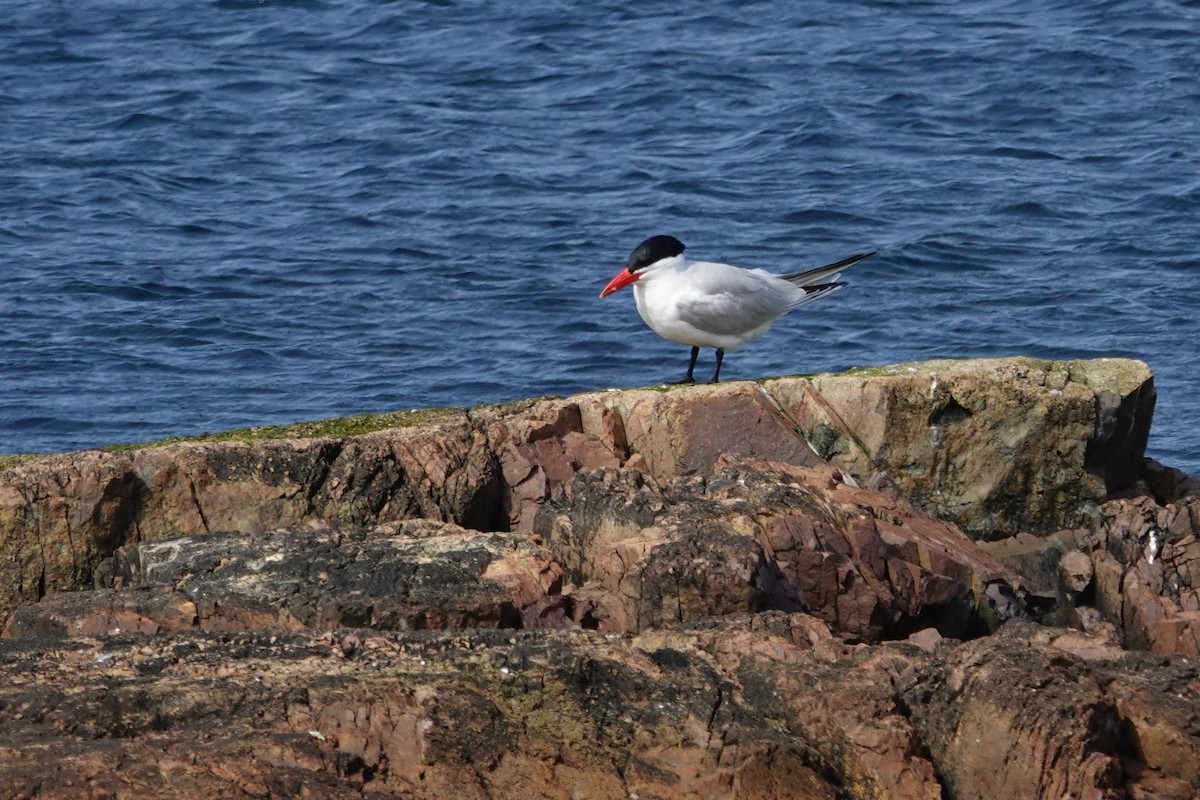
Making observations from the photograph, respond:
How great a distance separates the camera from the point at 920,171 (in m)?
19.4

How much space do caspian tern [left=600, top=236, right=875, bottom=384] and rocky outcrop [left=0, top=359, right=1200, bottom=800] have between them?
5.05ft

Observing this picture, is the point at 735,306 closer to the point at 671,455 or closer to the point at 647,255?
the point at 647,255

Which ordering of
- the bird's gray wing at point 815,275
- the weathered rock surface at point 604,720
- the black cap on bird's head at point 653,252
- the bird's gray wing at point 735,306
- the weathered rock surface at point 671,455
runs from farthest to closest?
1. the bird's gray wing at point 815,275
2. the black cap on bird's head at point 653,252
3. the bird's gray wing at point 735,306
4. the weathered rock surface at point 671,455
5. the weathered rock surface at point 604,720

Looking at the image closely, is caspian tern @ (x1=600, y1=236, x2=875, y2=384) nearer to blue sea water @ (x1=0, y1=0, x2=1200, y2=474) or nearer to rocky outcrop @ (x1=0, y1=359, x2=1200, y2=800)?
rocky outcrop @ (x1=0, y1=359, x2=1200, y2=800)

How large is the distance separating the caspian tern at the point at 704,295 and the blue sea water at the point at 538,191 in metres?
3.66

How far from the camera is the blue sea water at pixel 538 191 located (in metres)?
14.9

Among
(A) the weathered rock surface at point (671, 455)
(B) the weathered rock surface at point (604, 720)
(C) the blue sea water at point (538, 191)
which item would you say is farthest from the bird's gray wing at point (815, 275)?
(B) the weathered rock surface at point (604, 720)

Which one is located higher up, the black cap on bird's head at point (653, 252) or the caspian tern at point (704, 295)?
the black cap on bird's head at point (653, 252)

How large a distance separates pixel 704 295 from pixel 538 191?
9.14 meters

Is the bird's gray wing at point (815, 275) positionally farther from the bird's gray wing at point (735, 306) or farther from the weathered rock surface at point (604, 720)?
the weathered rock surface at point (604, 720)

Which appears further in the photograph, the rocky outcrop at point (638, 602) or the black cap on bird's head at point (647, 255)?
the black cap on bird's head at point (647, 255)

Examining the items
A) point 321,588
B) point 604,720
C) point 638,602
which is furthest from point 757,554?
point 321,588

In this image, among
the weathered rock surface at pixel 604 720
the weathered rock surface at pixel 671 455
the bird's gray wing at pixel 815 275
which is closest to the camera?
the weathered rock surface at pixel 604 720

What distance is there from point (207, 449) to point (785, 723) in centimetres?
341
